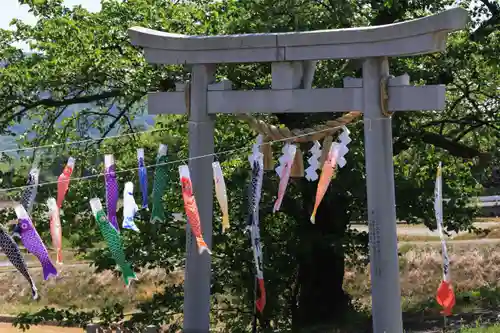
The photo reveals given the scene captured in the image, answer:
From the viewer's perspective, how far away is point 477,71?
14.0 metres

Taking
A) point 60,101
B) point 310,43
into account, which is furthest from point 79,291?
point 310,43

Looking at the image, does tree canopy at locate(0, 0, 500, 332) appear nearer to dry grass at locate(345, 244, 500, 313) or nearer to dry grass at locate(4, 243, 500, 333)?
dry grass at locate(4, 243, 500, 333)

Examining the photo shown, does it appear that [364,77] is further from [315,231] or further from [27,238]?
[315,231]

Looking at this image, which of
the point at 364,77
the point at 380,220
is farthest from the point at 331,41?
the point at 380,220

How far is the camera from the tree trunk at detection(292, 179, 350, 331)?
43.7ft

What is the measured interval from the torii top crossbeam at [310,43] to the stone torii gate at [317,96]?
0.01m

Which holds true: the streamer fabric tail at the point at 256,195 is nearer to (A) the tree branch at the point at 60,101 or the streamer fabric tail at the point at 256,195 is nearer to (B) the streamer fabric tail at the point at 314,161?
(B) the streamer fabric tail at the point at 314,161

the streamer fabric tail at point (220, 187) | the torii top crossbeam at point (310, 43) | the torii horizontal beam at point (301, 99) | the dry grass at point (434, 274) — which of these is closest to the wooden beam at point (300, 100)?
the torii horizontal beam at point (301, 99)

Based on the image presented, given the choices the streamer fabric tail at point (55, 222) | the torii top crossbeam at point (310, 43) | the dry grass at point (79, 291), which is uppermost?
the torii top crossbeam at point (310, 43)

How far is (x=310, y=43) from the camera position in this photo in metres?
8.93

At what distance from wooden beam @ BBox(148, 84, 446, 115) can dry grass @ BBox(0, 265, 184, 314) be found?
11314 millimetres

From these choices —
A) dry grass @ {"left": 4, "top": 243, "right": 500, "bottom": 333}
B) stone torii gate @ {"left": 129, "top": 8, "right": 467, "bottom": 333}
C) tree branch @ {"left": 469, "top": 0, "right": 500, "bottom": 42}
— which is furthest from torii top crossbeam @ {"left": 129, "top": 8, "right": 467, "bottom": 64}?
dry grass @ {"left": 4, "top": 243, "right": 500, "bottom": 333}

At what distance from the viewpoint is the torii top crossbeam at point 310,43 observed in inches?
330

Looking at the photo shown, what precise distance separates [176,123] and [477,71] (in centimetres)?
513
